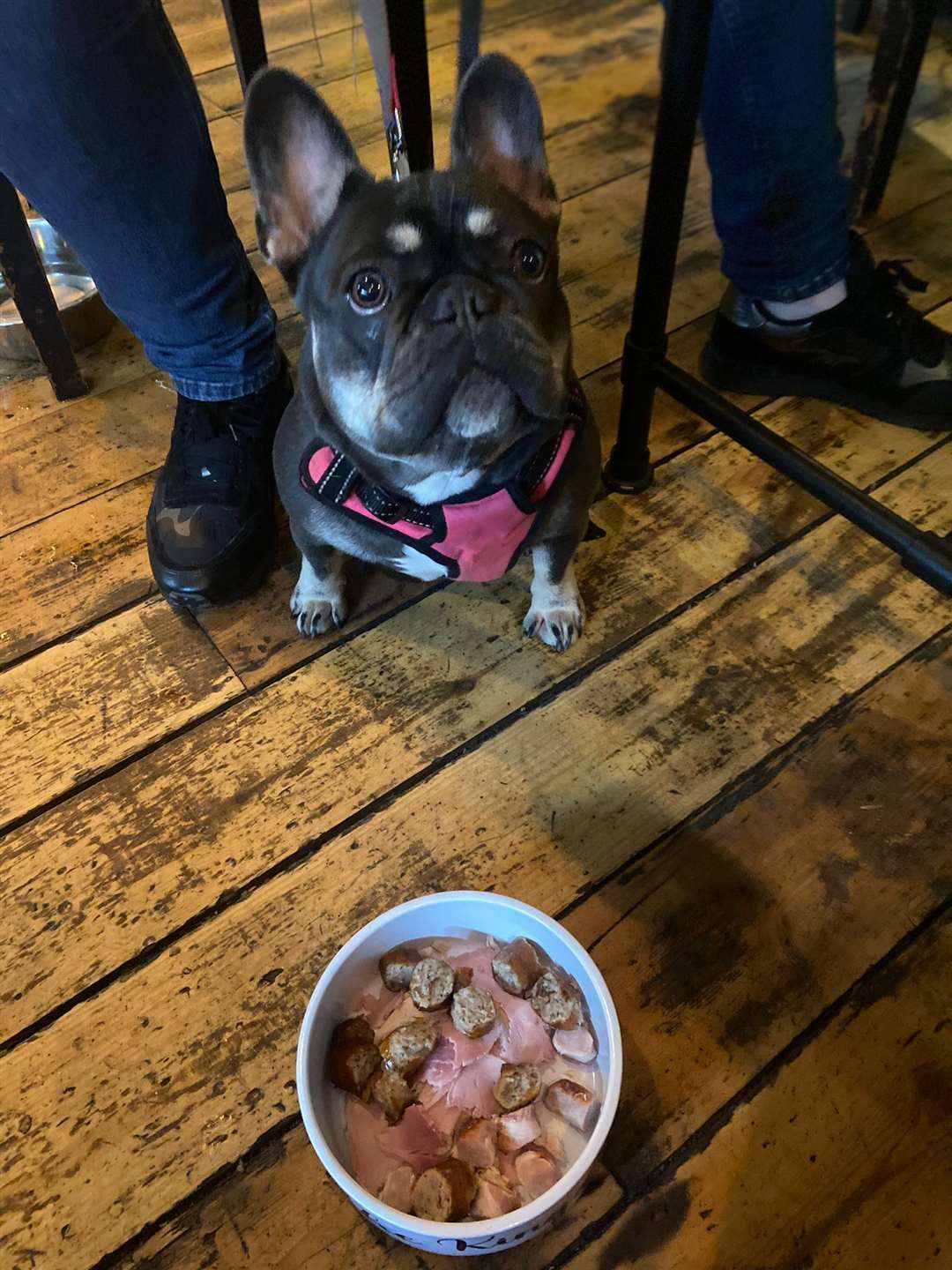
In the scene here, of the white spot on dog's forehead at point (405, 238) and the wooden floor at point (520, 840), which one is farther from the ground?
the white spot on dog's forehead at point (405, 238)

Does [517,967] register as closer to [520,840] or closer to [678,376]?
[520,840]

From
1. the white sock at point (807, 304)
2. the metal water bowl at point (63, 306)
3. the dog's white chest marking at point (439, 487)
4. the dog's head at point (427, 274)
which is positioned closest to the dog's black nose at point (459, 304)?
the dog's head at point (427, 274)

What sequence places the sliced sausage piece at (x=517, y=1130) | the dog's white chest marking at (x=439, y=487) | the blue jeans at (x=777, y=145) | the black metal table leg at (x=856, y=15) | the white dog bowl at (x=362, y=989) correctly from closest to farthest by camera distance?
the white dog bowl at (x=362, y=989), the sliced sausage piece at (x=517, y=1130), the dog's white chest marking at (x=439, y=487), the blue jeans at (x=777, y=145), the black metal table leg at (x=856, y=15)

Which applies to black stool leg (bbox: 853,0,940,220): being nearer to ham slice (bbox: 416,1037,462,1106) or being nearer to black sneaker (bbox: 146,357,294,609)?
black sneaker (bbox: 146,357,294,609)

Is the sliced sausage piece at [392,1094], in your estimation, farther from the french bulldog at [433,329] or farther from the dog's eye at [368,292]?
the dog's eye at [368,292]

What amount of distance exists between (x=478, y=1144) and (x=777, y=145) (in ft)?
4.56

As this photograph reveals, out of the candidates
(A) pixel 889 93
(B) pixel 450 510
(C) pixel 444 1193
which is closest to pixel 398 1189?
(C) pixel 444 1193

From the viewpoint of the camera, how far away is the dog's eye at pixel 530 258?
3.03ft

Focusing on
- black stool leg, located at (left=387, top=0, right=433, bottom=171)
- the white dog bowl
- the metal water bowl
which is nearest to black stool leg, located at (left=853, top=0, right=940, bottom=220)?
black stool leg, located at (left=387, top=0, right=433, bottom=171)

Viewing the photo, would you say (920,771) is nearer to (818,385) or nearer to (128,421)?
(818,385)

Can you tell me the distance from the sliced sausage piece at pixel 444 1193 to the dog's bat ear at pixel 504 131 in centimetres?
96

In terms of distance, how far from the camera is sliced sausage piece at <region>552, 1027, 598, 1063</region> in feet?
2.72

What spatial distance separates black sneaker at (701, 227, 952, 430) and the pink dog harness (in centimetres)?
66

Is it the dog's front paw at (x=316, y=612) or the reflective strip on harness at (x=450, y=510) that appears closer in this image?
the reflective strip on harness at (x=450, y=510)
